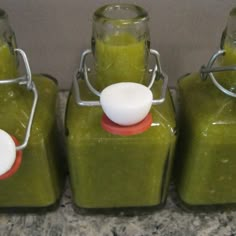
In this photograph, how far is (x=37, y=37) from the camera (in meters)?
0.57

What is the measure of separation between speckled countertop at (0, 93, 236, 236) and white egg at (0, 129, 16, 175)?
0.54 ft

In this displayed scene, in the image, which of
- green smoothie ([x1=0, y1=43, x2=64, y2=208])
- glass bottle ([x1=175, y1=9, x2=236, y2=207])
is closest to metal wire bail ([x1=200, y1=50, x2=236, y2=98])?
glass bottle ([x1=175, y1=9, x2=236, y2=207])

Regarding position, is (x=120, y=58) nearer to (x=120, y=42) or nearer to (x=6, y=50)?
(x=120, y=42)

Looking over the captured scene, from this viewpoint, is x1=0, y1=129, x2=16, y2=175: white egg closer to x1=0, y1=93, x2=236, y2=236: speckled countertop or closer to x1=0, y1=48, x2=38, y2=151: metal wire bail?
x1=0, y1=48, x2=38, y2=151: metal wire bail

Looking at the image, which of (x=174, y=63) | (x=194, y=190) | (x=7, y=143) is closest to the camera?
(x=7, y=143)

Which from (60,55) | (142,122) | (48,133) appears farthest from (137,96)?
(60,55)

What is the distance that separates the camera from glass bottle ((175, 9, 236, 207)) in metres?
0.45

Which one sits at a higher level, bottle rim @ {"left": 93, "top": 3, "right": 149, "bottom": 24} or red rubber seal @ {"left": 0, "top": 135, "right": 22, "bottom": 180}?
bottle rim @ {"left": 93, "top": 3, "right": 149, "bottom": 24}

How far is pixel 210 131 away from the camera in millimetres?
445

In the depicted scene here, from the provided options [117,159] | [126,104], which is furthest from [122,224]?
[126,104]

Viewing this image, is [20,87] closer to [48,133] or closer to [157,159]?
[48,133]

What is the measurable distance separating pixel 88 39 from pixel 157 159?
0.73ft

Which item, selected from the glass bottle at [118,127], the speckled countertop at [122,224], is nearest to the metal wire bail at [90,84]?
the glass bottle at [118,127]

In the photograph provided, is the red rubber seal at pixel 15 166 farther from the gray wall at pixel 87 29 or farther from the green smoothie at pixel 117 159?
the gray wall at pixel 87 29
